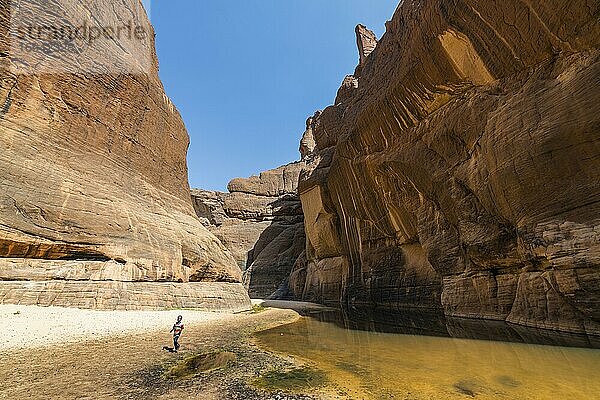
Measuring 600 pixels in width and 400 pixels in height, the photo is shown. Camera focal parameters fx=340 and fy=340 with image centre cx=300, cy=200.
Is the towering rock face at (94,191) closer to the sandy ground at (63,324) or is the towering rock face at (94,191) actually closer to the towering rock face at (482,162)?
the sandy ground at (63,324)

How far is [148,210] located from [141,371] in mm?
13309

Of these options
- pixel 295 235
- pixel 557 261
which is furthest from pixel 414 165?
pixel 295 235

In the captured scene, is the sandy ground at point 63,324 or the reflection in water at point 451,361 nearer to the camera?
the reflection in water at point 451,361

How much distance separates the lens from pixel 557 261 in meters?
10.2

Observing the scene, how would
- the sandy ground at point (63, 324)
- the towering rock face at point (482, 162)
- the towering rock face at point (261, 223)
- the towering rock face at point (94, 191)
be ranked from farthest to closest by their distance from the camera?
the towering rock face at point (261, 223) → the towering rock face at point (94, 191) → the towering rock face at point (482, 162) → the sandy ground at point (63, 324)

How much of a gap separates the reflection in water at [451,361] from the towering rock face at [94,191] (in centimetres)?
750

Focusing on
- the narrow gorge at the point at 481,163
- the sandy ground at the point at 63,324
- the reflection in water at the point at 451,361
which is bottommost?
the reflection in water at the point at 451,361

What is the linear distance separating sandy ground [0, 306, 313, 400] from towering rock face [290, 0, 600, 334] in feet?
30.5

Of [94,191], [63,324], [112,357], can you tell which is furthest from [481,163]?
[94,191]

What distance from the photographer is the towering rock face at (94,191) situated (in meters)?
12.7

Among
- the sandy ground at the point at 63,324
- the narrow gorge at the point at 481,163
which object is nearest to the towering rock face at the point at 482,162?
the narrow gorge at the point at 481,163

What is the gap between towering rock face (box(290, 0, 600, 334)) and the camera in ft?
33.8

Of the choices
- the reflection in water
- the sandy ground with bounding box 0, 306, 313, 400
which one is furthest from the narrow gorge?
the sandy ground with bounding box 0, 306, 313, 400

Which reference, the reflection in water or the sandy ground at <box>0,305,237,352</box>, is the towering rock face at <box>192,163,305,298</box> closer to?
the sandy ground at <box>0,305,237,352</box>
